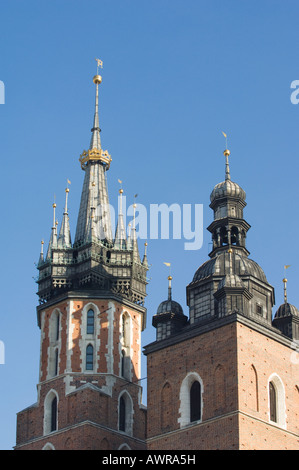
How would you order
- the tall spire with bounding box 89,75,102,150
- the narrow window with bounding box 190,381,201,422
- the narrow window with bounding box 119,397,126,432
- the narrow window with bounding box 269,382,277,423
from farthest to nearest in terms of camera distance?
1. the tall spire with bounding box 89,75,102,150
2. the narrow window with bounding box 119,397,126,432
3. the narrow window with bounding box 269,382,277,423
4. the narrow window with bounding box 190,381,201,422

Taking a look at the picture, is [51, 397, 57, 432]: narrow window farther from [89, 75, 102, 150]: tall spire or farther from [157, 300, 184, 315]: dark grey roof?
[89, 75, 102, 150]: tall spire

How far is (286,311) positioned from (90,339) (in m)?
11.6

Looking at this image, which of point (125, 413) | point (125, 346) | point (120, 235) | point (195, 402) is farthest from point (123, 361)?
point (195, 402)

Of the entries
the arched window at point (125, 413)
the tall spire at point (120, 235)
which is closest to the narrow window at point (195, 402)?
the arched window at point (125, 413)

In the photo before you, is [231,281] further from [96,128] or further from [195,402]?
[96,128]

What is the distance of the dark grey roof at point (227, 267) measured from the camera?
73.2 metres

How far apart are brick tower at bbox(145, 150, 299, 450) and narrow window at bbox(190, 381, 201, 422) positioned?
51 mm

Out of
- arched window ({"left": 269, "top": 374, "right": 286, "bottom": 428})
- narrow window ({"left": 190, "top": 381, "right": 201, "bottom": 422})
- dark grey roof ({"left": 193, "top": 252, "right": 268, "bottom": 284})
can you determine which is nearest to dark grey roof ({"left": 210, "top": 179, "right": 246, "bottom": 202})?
dark grey roof ({"left": 193, "top": 252, "right": 268, "bottom": 284})

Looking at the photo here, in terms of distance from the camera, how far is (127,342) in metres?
78.5

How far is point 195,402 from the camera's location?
68.2 m

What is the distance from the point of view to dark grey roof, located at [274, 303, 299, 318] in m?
73.2

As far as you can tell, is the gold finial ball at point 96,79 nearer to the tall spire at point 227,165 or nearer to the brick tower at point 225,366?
the tall spire at point 227,165

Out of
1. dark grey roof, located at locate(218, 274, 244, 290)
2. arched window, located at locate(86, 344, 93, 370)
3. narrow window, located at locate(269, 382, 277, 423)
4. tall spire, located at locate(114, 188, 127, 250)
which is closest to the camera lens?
narrow window, located at locate(269, 382, 277, 423)
